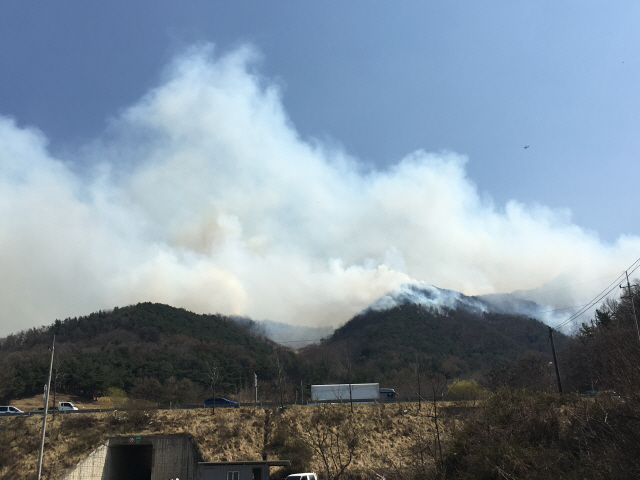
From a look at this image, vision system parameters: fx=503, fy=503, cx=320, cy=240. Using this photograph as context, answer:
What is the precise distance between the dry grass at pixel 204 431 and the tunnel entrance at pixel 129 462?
1.96 metres

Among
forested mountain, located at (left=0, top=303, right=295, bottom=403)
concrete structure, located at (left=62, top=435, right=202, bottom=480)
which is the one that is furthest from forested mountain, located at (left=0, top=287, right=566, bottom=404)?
concrete structure, located at (left=62, top=435, right=202, bottom=480)

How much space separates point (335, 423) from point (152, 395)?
4585 centimetres

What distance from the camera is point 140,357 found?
349 feet

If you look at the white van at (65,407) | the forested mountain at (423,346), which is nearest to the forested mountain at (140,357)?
the white van at (65,407)

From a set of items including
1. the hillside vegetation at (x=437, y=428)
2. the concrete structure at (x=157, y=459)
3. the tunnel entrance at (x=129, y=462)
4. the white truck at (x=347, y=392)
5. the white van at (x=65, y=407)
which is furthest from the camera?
the white truck at (x=347, y=392)

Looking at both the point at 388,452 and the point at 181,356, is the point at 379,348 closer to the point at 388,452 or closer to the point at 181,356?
the point at 181,356

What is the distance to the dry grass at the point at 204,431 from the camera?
48.1 metres

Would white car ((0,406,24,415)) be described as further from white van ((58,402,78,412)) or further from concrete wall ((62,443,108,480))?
concrete wall ((62,443,108,480))

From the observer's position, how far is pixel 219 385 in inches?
3814

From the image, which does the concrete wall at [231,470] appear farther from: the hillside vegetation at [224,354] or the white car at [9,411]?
the white car at [9,411]

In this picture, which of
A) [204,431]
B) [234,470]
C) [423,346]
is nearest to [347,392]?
[204,431]

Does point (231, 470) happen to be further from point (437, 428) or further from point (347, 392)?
point (347, 392)

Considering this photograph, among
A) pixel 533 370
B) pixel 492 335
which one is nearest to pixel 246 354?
pixel 533 370

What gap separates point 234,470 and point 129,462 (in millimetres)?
20838
